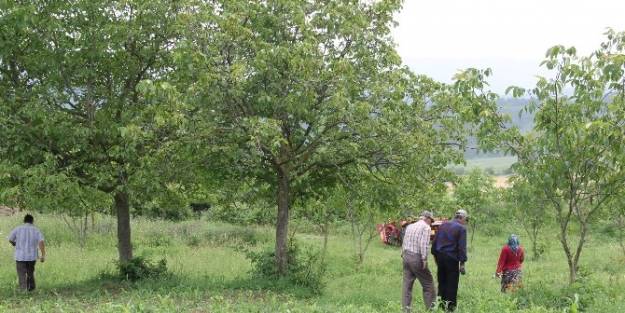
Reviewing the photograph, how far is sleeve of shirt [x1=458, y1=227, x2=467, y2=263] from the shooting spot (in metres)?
8.77

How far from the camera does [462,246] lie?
28.7ft

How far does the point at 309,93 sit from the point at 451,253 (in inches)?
137

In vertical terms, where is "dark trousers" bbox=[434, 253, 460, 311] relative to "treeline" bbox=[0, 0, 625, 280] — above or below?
below

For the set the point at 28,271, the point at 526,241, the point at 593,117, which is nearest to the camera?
the point at 593,117

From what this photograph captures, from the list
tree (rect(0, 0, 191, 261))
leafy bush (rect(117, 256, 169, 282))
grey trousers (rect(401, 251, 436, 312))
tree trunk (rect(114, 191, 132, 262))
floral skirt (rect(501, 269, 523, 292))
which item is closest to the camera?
grey trousers (rect(401, 251, 436, 312))

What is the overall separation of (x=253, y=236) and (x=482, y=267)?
9328 millimetres

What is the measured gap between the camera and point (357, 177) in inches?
490

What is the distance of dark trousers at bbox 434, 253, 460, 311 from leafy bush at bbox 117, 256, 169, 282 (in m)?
6.07

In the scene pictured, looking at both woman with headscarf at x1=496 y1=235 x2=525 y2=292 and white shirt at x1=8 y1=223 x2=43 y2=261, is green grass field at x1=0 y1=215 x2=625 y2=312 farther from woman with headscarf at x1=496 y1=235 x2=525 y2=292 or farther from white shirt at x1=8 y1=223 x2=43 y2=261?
white shirt at x1=8 y1=223 x2=43 y2=261

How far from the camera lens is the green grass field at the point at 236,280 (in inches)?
322

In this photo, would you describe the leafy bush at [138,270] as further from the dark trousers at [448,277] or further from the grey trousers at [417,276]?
the dark trousers at [448,277]

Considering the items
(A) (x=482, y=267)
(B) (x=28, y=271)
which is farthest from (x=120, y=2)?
(A) (x=482, y=267)

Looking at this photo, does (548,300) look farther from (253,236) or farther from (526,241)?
(526,241)

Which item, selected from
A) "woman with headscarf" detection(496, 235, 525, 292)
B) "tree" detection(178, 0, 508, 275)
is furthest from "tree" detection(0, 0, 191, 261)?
"woman with headscarf" detection(496, 235, 525, 292)
